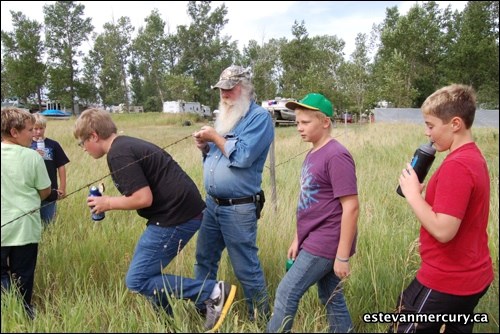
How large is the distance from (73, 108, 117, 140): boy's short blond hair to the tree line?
2.16 metres

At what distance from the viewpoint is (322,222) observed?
2154 millimetres

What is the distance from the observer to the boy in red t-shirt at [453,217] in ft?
5.44

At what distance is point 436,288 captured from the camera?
5.87ft

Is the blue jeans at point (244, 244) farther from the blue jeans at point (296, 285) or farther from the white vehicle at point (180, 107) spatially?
the white vehicle at point (180, 107)

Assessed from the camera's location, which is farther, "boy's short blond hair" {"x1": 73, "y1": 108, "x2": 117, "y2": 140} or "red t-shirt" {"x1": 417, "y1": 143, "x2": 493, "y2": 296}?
"boy's short blond hair" {"x1": 73, "y1": 108, "x2": 117, "y2": 140}

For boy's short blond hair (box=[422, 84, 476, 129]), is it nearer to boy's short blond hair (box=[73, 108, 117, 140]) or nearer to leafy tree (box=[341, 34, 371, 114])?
boy's short blond hair (box=[73, 108, 117, 140])

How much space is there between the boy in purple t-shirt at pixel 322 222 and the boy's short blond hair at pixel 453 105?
1.64 feet

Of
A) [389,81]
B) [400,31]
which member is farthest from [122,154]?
[400,31]

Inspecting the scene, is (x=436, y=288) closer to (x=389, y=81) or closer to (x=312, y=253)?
(x=312, y=253)

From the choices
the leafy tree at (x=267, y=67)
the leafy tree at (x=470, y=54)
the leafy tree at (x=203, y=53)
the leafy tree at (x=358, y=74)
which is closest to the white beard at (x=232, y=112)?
the leafy tree at (x=267, y=67)

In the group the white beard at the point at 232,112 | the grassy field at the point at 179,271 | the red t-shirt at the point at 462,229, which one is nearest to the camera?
the red t-shirt at the point at 462,229

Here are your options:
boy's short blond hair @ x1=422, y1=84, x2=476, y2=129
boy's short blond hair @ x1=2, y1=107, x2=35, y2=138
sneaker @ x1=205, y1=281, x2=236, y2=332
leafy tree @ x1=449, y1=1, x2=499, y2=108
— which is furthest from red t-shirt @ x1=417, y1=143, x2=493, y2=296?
leafy tree @ x1=449, y1=1, x2=499, y2=108

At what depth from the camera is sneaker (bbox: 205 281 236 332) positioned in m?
2.36

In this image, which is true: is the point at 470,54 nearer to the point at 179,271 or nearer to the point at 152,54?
the point at 179,271
